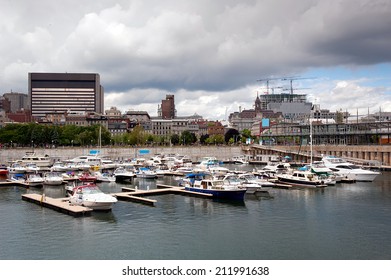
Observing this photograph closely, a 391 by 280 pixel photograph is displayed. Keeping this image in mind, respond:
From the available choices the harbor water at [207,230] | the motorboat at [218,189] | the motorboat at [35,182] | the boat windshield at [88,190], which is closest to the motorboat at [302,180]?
the harbor water at [207,230]

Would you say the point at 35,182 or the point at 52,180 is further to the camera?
the point at 52,180

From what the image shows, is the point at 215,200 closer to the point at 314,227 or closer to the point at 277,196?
the point at 277,196

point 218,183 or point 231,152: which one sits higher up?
point 231,152

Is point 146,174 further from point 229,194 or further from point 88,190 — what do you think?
point 88,190

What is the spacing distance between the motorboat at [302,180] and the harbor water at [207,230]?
35.0 ft

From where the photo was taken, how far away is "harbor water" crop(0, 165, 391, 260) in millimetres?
32500

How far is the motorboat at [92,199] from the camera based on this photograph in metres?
47.2

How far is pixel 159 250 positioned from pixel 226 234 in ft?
24.7

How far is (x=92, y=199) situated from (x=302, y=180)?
3656 centimetres

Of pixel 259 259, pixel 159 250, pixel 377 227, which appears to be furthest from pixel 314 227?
pixel 159 250

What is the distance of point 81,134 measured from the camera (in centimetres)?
17988

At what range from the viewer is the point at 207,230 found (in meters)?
39.7

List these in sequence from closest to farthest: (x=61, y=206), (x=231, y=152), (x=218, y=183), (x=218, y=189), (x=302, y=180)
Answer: (x=61, y=206), (x=218, y=189), (x=218, y=183), (x=302, y=180), (x=231, y=152)

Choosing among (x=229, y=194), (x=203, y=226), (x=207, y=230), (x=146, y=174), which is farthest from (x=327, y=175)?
(x=207, y=230)
